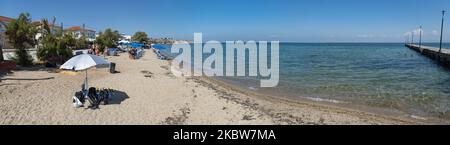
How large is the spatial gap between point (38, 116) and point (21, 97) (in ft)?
9.21

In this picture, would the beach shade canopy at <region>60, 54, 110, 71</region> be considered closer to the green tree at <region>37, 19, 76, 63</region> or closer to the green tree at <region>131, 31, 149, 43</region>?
the green tree at <region>37, 19, 76, 63</region>

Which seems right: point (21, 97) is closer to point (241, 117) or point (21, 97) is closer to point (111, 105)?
point (111, 105)

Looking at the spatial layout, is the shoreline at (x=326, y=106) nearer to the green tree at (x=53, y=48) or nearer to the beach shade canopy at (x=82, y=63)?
the beach shade canopy at (x=82, y=63)

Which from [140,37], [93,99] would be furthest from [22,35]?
[140,37]

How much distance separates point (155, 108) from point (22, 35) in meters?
12.2

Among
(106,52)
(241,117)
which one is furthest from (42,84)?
(106,52)

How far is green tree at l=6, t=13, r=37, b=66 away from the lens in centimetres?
1712

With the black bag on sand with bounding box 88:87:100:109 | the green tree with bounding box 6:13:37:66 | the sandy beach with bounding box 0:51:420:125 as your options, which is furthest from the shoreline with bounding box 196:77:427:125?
the green tree with bounding box 6:13:37:66

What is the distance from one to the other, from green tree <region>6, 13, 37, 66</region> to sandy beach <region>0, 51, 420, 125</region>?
3682 mm

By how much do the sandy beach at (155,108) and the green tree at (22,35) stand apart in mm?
3682

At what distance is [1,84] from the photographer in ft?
40.7

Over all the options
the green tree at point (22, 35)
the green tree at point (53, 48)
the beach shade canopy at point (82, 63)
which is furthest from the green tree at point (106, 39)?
the beach shade canopy at point (82, 63)

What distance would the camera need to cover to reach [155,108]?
398 inches
